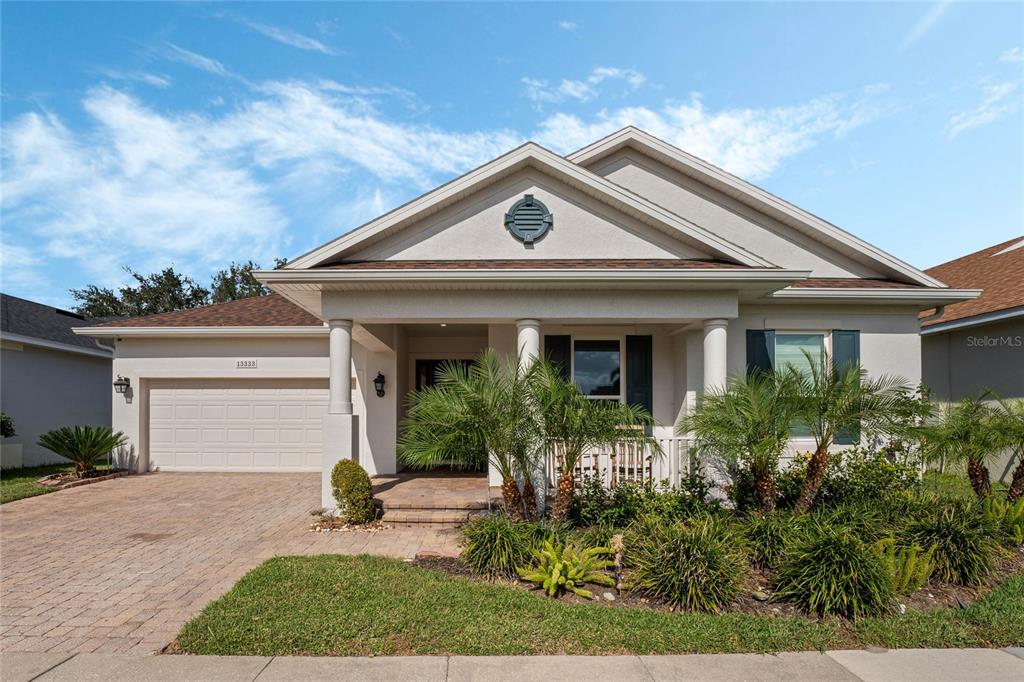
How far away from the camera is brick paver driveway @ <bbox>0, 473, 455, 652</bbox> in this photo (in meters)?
4.36

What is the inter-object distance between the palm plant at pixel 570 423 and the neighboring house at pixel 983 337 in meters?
7.12

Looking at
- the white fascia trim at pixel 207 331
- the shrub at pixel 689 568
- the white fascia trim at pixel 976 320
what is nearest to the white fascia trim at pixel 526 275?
the shrub at pixel 689 568

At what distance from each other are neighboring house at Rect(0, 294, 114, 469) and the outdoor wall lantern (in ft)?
9.75

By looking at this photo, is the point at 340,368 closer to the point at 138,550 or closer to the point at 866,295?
the point at 138,550

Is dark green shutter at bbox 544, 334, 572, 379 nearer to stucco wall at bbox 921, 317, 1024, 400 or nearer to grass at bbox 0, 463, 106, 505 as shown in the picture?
stucco wall at bbox 921, 317, 1024, 400

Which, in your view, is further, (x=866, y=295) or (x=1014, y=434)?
(x=866, y=295)

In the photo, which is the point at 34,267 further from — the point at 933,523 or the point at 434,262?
the point at 933,523

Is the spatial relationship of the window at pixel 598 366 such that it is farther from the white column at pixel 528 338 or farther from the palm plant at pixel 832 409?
the palm plant at pixel 832 409

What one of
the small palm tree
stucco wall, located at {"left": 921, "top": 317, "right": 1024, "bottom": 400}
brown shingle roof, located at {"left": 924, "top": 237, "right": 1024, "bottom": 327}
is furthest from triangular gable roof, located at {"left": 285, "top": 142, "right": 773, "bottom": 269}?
the small palm tree

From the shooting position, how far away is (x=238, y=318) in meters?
12.4

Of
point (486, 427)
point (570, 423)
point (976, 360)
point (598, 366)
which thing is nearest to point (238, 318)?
point (598, 366)

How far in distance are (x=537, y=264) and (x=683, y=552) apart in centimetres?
434

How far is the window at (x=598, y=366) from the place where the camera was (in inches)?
372

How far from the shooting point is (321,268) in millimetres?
7613
